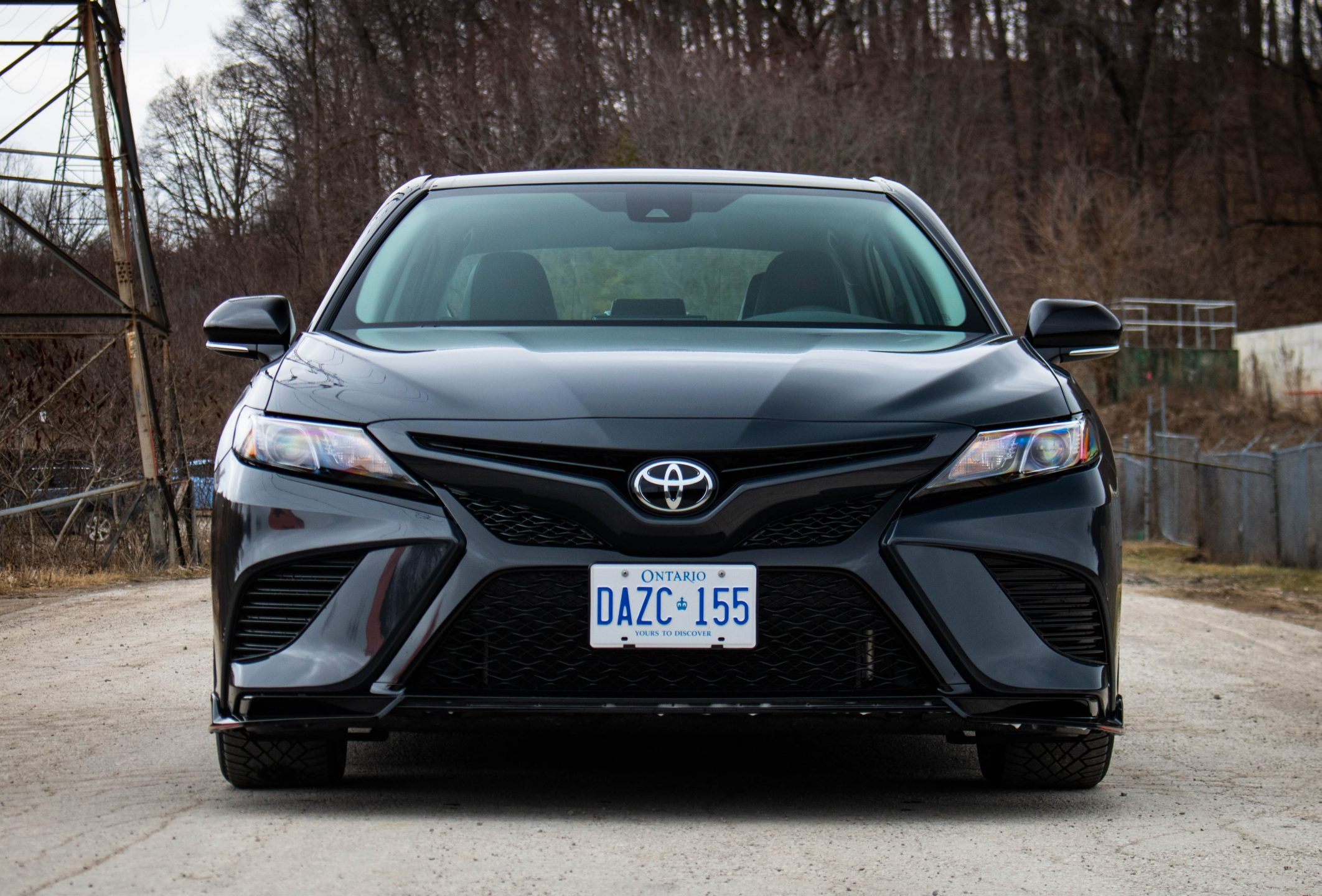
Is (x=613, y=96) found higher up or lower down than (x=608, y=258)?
higher up

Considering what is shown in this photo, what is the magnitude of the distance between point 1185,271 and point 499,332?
47958 mm

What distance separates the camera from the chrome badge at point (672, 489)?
3.43m

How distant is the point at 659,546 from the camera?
3.42m

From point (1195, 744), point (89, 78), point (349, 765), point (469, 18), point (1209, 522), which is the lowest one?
point (1209, 522)

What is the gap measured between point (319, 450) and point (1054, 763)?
1.88 metres

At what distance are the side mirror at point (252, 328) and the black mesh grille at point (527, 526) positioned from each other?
1.06m

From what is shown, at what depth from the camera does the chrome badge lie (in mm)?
3430

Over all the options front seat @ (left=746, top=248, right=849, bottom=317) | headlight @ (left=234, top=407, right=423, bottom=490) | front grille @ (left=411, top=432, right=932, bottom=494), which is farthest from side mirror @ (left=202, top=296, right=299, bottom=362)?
front seat @ (left=746, top=248, right=849, bottom=317)

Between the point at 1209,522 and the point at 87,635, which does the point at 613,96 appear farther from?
the point at 87,635

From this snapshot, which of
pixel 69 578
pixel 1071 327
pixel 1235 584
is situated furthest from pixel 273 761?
pixel 1235 584

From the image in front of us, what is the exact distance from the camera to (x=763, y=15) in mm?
44625

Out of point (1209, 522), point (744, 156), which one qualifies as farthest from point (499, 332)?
point (744, 156)

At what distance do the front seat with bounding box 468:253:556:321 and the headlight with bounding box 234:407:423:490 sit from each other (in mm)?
950

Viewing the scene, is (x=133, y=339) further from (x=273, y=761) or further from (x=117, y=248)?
(x=273, y=761)
